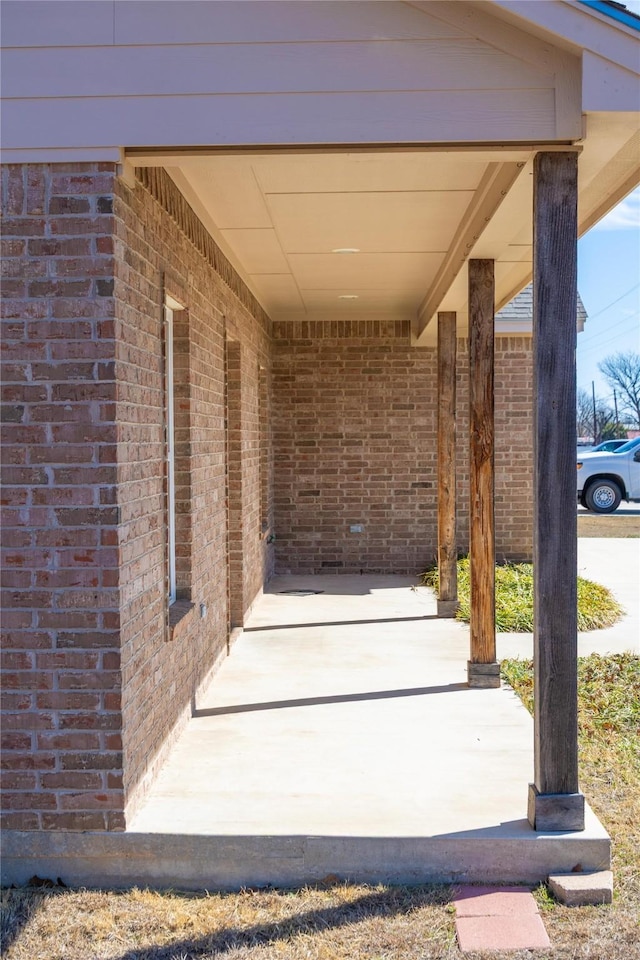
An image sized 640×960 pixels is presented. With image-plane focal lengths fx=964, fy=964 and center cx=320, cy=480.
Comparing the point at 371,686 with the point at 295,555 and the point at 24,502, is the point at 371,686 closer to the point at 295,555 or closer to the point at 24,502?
the point at 24,502

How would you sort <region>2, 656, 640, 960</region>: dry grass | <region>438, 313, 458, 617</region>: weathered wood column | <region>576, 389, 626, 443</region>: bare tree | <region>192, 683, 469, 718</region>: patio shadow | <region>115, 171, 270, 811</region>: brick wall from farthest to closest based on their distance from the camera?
<region>576, 389, 626, 443</region>: bare tree
<region>438, 313, 458, 617</region>: weathered wood column
<region>192, 683, 469, 718</region>: patio shadow
<region>115, 171, 270, 811</region>: brick wall
<region>2, 656, 640, 960</region>: dry grass

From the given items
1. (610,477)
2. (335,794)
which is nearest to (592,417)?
(610,477)

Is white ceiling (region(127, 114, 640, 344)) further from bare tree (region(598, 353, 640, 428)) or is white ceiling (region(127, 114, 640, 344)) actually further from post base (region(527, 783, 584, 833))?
bare tree (region(598, 353, 640, 428))

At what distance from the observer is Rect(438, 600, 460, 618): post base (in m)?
8.58

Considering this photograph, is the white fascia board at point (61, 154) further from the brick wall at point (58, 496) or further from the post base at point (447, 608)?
the post base at point (447, 608)

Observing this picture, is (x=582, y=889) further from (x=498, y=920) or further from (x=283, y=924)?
(x=283, y=924)

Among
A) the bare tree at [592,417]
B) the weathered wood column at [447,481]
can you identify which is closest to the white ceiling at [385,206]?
the weathered wood column at [447,481]

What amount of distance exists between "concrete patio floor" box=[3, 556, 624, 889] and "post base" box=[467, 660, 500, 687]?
0.09 metres

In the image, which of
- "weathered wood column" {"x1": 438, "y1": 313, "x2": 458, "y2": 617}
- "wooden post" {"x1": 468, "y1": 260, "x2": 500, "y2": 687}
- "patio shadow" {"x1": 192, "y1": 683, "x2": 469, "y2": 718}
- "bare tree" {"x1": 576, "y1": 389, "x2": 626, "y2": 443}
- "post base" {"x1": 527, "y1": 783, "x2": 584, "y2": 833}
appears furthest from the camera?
"bare tree" {"x1": 576, "y1": 389, "x2": 626, "y2": 443}

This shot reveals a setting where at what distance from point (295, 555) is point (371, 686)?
528 centimetres

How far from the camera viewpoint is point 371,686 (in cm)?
625

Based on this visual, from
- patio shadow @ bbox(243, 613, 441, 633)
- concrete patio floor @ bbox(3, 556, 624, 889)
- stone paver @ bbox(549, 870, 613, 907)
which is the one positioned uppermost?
patio shadow @ bbox(243, 613, 441, 633)

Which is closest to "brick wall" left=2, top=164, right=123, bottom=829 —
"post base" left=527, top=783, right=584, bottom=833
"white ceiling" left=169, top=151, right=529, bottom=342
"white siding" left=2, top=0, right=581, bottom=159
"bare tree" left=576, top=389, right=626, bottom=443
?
"white siding" left=2, top=0, right=581, bottom=159

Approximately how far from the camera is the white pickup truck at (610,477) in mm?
19672
